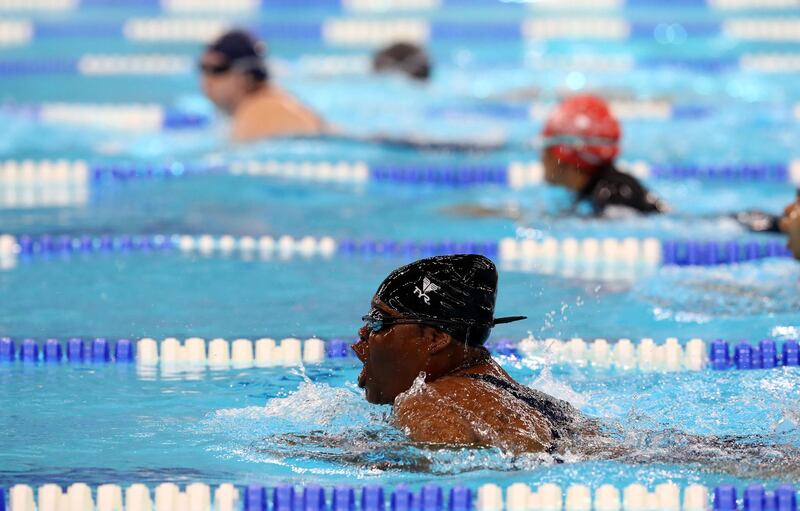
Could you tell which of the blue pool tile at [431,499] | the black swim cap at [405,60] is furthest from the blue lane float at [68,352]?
the black swim cap at [405,60]

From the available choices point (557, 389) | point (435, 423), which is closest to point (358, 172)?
point (557, 389)

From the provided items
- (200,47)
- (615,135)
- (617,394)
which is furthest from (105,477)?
(200,47)

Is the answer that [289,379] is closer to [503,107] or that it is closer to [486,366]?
[486,366]

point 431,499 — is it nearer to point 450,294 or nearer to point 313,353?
point 450,294

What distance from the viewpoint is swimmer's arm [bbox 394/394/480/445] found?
282 cm

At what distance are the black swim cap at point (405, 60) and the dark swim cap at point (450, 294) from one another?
729 cm

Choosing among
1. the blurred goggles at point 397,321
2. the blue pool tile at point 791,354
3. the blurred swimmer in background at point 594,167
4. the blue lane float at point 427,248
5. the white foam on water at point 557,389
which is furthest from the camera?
the blurred swimmer in background at point 594,167

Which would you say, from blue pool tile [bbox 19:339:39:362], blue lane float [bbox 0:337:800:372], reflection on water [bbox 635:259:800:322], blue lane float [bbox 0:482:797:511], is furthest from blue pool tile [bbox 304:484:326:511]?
reflection on water [bbox 635:259:800:322]

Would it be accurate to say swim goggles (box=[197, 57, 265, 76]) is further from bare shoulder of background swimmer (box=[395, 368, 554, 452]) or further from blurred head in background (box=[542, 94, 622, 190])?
bare shoulder of background swimmer (box=[395, 368, 554, 452])

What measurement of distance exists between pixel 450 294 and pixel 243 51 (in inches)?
198

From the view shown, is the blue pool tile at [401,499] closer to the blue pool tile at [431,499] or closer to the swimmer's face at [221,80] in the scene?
the blue pool tile at [431,499]

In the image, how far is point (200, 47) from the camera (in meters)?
12.3

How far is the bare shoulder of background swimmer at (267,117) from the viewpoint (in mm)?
7832

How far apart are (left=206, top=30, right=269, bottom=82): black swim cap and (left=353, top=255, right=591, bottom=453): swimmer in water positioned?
487 cm
